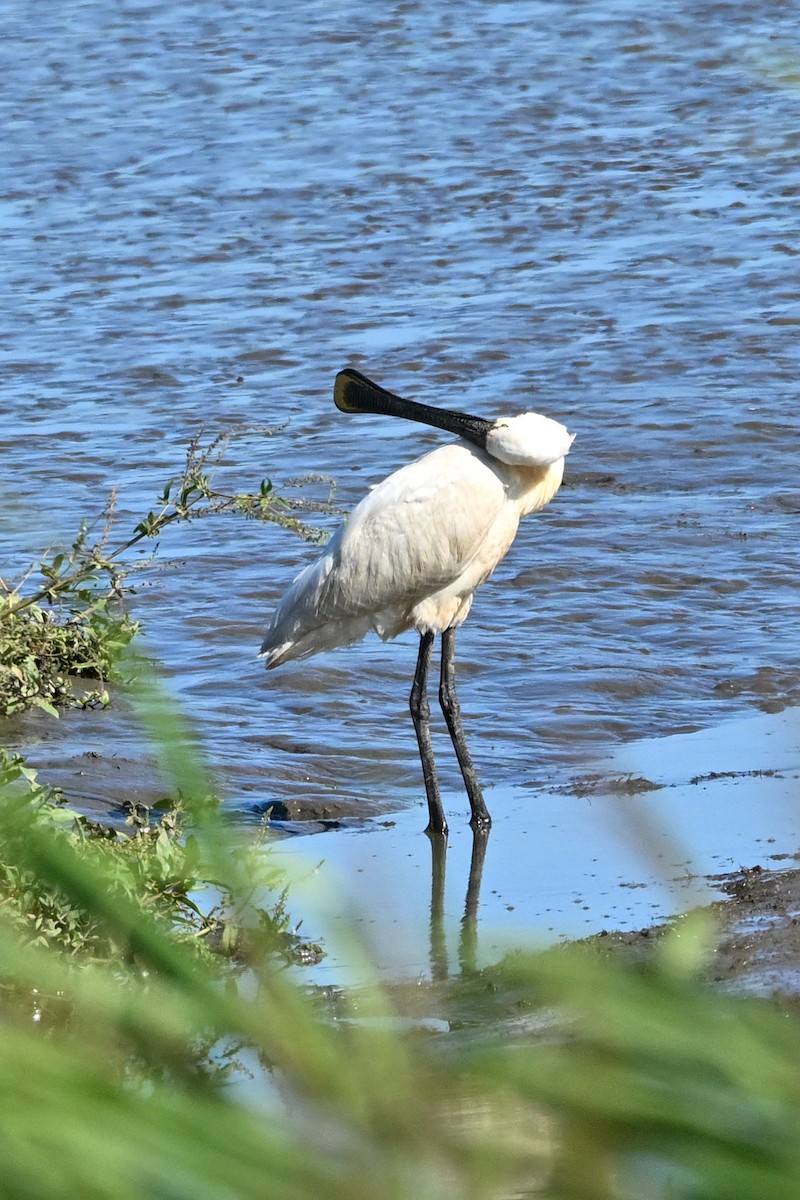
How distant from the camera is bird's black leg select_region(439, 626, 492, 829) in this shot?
600cm

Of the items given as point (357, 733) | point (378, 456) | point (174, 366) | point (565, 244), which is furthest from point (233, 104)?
point (357, 733)

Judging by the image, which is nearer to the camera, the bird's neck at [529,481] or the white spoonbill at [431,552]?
the white spoonbill at [431,552]

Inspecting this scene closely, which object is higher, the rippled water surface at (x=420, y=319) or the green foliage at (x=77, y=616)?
the green foliage at (x=77, y=616)

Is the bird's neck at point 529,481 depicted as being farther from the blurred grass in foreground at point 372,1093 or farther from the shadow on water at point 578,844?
the blurred grass in foreground at point 372,1093

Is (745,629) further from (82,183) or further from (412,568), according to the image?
(82,183)

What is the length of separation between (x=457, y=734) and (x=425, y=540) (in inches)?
23.4

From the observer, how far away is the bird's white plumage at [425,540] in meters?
6.14

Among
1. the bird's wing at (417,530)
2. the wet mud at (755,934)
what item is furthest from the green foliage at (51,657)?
the wet mud at (755,934)

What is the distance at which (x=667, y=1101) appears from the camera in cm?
88

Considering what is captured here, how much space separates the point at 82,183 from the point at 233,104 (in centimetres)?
267

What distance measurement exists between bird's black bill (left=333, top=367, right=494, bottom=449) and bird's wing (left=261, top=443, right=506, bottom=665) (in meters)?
0.07

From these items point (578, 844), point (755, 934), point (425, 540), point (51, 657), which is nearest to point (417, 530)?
Result: point (425, 540)

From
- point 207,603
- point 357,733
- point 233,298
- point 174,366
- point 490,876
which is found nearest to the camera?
point 490,876

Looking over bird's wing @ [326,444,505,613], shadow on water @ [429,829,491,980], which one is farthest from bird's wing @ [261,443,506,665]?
shadow on water @ [429,829,491,980]
